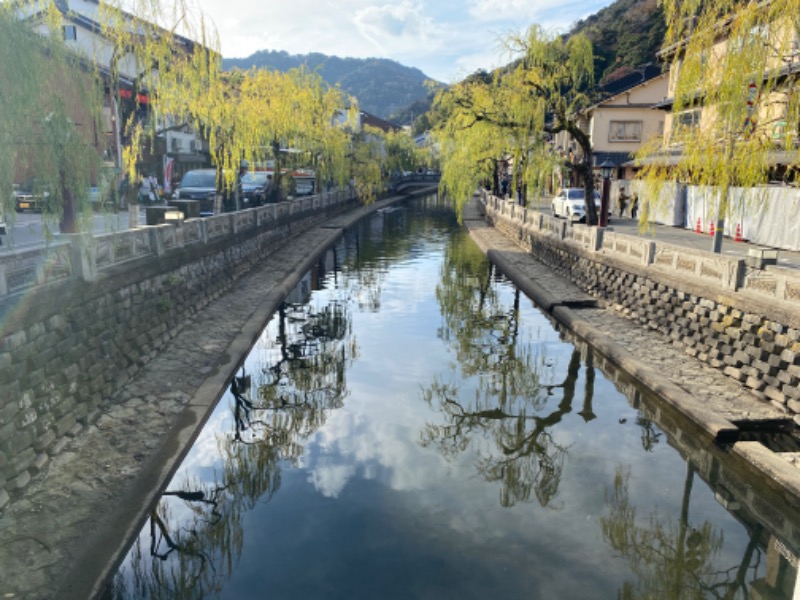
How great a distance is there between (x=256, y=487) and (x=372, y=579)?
2640mm

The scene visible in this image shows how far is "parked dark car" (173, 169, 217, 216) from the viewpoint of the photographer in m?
24.1

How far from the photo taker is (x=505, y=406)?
10969mm

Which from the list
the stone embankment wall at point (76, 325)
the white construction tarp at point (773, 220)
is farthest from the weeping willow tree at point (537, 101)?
the stone embankment wall at point (76, 325)

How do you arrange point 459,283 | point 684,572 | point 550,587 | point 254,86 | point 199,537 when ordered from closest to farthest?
point 550,587 → point 684,572 → point 199,537 → point 459,283 → point 254,86

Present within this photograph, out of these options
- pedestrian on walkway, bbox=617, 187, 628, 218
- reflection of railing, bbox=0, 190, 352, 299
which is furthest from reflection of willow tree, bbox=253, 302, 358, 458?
pedestrian on walkway, bbox=617, 187, 628, 218

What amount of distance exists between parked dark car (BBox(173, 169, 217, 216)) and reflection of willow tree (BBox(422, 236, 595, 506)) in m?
12.2

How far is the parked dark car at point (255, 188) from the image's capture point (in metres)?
29.2

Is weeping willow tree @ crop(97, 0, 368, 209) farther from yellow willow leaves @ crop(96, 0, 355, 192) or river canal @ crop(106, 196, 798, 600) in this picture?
river canal @ crop(106, 196, 798, 600)

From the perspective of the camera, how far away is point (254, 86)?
2644 cm

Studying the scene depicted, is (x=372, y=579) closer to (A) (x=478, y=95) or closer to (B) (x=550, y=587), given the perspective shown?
(B) (x=550, y=587)

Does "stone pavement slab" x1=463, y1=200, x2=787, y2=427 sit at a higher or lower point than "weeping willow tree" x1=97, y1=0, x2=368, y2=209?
lower

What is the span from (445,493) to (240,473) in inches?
122

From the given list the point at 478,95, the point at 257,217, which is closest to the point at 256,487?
the point at 257,217

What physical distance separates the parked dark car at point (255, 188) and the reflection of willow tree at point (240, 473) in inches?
616
